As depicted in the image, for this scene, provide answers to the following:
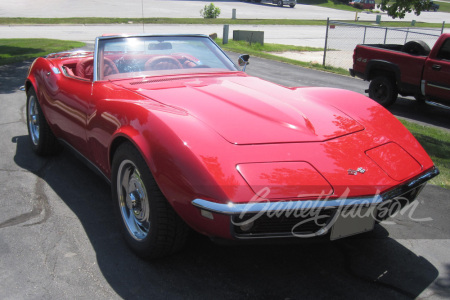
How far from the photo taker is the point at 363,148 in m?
3.04

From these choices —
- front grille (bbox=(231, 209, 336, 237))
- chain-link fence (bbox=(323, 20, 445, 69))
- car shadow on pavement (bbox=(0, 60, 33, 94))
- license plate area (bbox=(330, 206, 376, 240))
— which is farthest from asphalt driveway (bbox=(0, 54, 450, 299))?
chain-link fence (bbox=(323, 20, 445, 69))

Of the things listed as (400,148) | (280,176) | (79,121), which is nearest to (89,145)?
(79,121)

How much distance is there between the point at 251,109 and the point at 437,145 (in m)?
3.98

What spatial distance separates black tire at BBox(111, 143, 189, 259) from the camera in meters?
2.80

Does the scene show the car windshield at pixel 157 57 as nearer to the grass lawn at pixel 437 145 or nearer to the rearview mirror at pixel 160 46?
the rearview mirror at pixel 160 46

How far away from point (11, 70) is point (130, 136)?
886 centimetres

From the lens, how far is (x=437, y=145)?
6234 millimetres

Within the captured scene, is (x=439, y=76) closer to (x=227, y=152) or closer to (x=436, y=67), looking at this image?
(x=436, y=67)

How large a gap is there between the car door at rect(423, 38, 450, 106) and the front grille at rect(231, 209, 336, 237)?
6.68 m

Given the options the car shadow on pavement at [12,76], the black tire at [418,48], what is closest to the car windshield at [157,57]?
the car shadow on pavement at [12,76]

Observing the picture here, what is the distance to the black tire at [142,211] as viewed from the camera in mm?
2803

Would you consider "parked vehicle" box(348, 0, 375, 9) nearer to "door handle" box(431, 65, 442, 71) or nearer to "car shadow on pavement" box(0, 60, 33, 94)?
"door handle" box(431, 65, 442, 71)

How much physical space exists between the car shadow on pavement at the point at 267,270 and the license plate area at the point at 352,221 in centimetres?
34

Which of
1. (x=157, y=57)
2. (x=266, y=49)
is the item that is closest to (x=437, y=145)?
(x=157, y=57)
